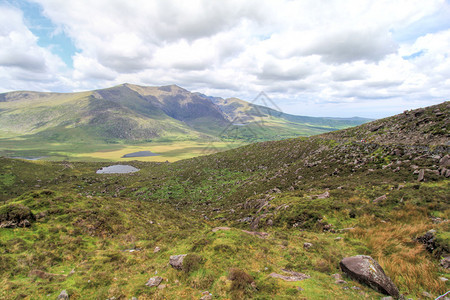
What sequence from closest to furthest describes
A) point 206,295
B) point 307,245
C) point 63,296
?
Result: 1. point 206,295
2. point 63,296
3. point 307,245

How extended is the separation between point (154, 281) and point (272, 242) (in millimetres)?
8812

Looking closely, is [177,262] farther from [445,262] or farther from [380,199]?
[380,199]

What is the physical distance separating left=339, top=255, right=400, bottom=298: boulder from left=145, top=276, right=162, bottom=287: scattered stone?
10.3 m

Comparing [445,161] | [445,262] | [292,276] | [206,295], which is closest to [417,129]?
[445,161]

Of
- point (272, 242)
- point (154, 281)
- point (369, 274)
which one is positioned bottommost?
point (272, 242)

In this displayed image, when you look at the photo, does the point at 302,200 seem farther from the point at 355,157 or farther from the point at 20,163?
the point at 20,163

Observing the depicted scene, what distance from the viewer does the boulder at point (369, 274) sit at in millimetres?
8367

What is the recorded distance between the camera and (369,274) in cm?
896

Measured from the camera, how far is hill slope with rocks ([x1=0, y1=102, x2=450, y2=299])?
9.38m

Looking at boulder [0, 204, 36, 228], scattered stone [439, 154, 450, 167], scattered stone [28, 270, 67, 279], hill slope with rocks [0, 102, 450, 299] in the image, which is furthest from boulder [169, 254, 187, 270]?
scattered stone [439, 154, 450, 167]

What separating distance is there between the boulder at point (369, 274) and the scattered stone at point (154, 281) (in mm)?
10331

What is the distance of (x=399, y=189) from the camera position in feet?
62.6

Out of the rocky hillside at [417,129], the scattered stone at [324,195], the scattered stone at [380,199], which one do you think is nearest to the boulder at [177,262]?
the scattered stone at [324,195]

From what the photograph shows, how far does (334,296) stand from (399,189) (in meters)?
17.0
